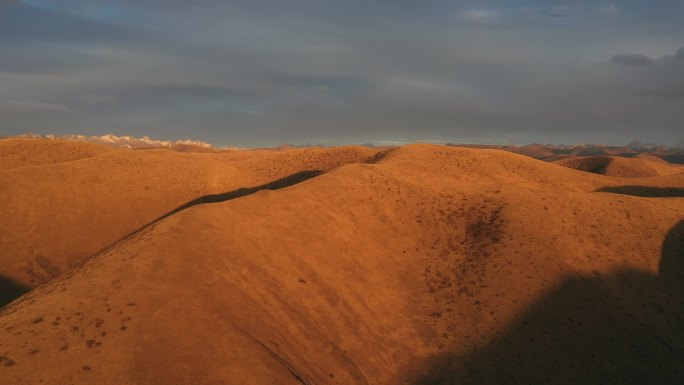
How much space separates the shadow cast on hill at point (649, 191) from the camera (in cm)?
4384

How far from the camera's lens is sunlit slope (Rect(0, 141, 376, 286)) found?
32.7 m

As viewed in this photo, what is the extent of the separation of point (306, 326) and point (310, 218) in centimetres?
1019

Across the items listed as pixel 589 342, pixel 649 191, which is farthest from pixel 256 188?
pixel 649 191

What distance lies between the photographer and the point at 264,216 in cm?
2856

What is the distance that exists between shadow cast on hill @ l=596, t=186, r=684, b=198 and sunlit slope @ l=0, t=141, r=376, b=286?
38.3 metres

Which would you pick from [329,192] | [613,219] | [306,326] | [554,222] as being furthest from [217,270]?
[613,219]

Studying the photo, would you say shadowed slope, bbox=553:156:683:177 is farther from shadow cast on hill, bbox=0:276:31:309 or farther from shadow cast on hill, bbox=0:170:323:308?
shadow cast on hill, bbox=0:276:31:309

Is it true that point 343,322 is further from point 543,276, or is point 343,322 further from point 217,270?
point 543,276

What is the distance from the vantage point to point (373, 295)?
2605 cm

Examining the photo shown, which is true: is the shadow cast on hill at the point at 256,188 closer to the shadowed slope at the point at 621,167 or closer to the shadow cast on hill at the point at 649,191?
the shadow cast on hill at the point at 649,191

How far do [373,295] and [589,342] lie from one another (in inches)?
496

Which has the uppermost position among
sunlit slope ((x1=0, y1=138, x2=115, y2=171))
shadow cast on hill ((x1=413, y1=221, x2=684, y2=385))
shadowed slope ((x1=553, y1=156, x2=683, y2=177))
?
sunlit slope ((x1=0, y1=138, x2=115, y2=171))

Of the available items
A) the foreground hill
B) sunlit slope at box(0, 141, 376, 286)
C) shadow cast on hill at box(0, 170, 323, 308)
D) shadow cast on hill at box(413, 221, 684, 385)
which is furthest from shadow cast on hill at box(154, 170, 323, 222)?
shadow cast on hill at box(413, 221, 684, 385)

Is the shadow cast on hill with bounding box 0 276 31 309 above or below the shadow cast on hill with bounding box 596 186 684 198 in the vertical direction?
below
